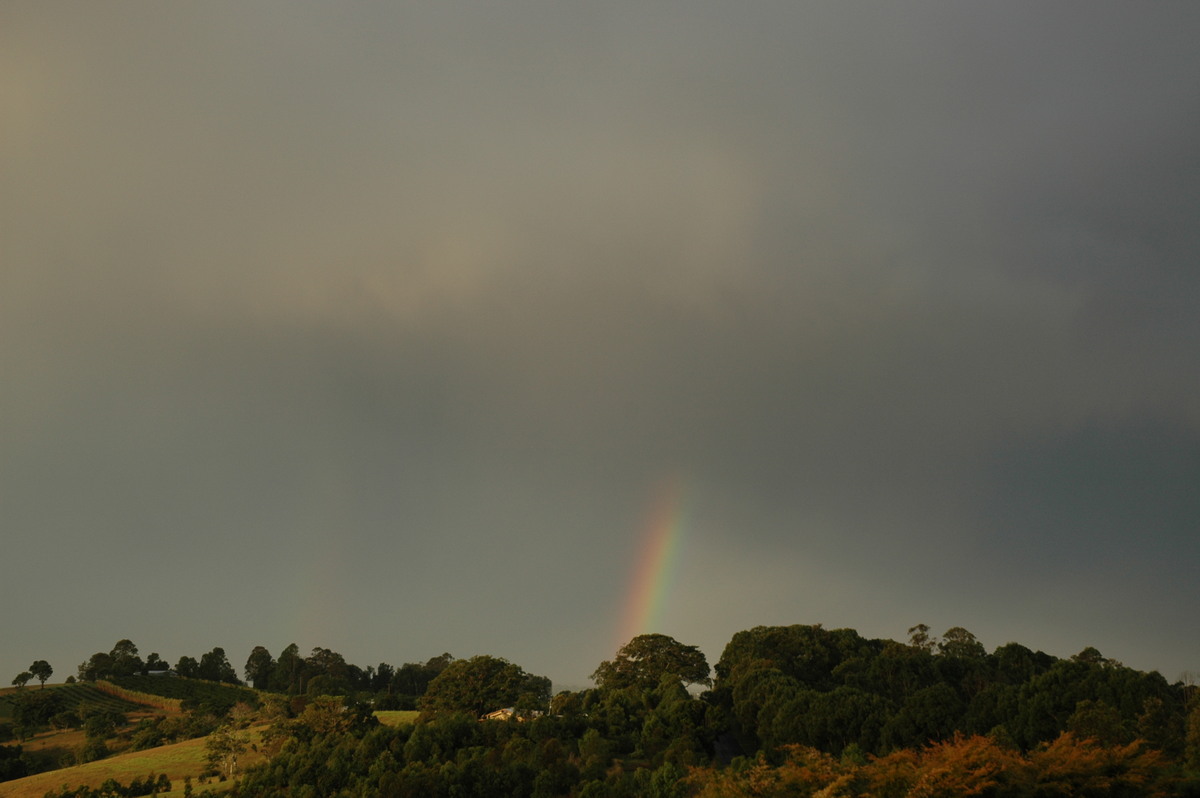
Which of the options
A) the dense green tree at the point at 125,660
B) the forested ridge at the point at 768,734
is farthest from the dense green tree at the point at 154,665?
the forested ridge at the point at 768,734

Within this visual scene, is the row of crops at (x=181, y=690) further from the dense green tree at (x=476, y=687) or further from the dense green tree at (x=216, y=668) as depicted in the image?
the dense green tree at (x=476, y=687)

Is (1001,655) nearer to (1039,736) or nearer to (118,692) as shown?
(1039,736)

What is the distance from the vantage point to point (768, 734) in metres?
50.7

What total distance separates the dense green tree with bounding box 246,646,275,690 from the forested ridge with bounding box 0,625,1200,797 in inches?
3037

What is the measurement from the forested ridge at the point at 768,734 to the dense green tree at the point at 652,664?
0.22 metres

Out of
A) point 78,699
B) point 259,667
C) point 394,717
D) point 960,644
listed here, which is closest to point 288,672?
point 259,667

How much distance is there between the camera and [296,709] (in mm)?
73375

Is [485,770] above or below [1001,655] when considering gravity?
below

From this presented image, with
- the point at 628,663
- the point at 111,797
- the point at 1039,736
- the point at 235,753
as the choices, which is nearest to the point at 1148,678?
the point at 1039,736

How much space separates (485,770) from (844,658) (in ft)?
169

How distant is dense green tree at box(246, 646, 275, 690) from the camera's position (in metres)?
146

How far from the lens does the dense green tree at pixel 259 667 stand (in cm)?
14550

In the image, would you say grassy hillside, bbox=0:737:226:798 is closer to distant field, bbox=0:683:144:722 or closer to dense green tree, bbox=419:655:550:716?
dense green tree, bbox=419:655:550:716

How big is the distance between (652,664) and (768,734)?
93.0 feet
